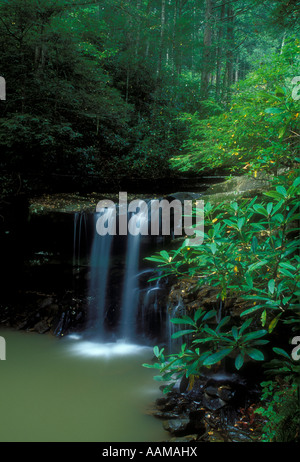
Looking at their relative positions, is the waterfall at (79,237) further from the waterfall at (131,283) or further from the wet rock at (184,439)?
the wet rock at (184,439)

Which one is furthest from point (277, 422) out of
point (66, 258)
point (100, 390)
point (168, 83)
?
point (168, 83)

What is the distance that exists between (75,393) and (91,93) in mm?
7136

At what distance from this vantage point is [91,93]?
7664mm

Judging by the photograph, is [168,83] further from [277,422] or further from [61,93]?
[277,422]

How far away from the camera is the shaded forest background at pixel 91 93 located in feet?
20.4

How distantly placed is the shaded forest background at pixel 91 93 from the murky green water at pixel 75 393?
3607 mm

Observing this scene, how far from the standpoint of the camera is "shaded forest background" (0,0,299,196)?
6207mm

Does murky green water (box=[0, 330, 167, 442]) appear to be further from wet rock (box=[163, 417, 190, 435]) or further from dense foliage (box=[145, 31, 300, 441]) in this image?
dense foliage (box=[145, 31, 300, 441])

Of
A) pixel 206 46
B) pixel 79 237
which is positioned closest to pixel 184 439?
pixel 79 237

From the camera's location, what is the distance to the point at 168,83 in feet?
44.3

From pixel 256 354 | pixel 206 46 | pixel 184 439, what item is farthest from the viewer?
pixel 206 46

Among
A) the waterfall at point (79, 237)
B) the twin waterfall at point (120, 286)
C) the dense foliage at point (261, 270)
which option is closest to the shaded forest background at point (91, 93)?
the dense foliage at point (261, 270)

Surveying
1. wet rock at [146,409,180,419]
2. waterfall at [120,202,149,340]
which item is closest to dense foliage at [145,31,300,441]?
wet rock at [146,409,180,419]

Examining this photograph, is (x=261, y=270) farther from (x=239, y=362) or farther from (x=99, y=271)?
(x=99, y=271)
